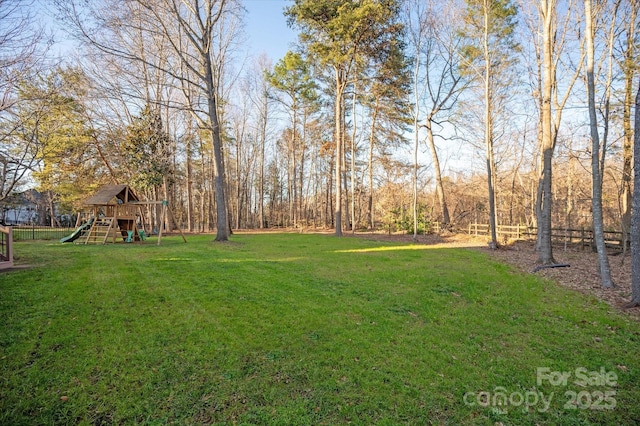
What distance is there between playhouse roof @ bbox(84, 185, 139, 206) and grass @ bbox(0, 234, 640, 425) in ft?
20.6

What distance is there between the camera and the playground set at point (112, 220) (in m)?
11.7

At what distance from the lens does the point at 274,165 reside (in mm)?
33938

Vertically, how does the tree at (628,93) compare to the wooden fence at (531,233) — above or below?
above

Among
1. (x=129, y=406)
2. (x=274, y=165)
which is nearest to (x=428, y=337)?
(x=129, y=406)

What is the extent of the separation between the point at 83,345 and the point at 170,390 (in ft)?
4.31

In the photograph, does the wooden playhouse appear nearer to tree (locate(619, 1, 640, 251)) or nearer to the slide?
the slide

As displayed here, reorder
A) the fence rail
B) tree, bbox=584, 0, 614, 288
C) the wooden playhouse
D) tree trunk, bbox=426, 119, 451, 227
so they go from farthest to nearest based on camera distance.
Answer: tree trunk, bbox=426, 119, 451, 227
the fence rail
the wooden playhouse
tree, bbox=584, 0, 614, 288

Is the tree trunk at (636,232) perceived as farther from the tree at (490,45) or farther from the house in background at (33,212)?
the house in background at (33,212)

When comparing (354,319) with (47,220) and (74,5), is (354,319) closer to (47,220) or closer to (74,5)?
(74,5)

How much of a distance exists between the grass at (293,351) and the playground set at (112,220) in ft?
20.7

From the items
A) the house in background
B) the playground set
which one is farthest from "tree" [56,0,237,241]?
the house in background

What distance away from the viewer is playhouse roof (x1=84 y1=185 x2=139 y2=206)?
11.5 m

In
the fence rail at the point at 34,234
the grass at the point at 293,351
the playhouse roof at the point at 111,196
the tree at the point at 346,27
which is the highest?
the tree at the point at 346,27

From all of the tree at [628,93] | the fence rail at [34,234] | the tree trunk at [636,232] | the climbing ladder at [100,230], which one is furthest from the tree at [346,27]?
the fence rail at [34,234]
